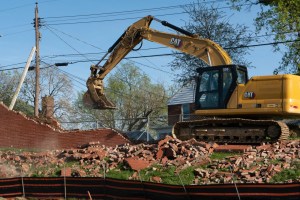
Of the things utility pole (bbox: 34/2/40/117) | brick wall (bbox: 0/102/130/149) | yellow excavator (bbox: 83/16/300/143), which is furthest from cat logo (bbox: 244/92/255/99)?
utility pole (bbox: 34/2/40/117)

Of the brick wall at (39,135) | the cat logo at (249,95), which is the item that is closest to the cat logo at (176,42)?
the cat logo at (249,95)

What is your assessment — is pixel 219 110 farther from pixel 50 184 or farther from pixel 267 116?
pixel 50 184

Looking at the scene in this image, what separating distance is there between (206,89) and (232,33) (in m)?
24.1

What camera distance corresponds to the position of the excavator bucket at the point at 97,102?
2234cm

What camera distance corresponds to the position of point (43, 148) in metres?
24.5

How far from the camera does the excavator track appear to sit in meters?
16.0

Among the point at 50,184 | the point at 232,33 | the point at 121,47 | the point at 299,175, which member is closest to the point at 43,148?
the point at 121,47

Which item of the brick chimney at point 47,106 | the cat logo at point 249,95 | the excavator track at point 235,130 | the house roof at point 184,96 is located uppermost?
the house roof at point 184,96

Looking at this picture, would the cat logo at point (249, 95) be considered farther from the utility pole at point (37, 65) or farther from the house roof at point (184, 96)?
the house roof at point (184, 96)

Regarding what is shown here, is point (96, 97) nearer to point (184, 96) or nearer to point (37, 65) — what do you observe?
point (37, 65)

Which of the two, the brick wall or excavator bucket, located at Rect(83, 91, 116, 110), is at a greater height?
excavator bucket, located at Rect(83, 91, 116, 110)

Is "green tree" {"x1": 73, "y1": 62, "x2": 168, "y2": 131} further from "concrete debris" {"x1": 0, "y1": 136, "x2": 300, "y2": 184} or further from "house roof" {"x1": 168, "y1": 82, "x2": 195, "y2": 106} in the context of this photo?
"concrete debris" {"x1": 0, "y1": 136, "x2": 300, "y2": 184}

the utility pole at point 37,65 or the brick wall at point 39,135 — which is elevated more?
the utility pole at point 37,65

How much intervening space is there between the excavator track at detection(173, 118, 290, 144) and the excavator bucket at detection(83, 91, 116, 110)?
521 cm
